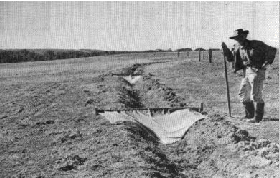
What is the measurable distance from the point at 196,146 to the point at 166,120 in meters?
1.80

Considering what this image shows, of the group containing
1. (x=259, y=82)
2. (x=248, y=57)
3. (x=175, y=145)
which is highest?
(x=248, y=57)

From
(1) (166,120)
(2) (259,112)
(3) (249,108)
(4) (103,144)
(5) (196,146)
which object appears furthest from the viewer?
(1) (166,120)

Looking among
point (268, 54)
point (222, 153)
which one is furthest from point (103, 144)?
point (268, 54)

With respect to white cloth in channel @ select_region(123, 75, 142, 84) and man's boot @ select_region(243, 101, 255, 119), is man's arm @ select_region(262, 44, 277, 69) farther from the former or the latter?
white cloth in channel @ select_region(123, 75, 142, 84)

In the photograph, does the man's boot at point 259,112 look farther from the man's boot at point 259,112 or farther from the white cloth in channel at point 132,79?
the white cloth in channel at point 132,79

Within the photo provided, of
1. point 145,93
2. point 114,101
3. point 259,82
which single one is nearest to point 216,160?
point 259,82

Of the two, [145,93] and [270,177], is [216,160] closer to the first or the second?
[270,177]

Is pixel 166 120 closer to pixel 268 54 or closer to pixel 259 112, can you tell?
pixel 259 112

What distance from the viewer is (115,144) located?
5641mm

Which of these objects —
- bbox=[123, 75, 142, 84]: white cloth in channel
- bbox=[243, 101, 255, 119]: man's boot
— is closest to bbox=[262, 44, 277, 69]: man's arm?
bbox=[243, 101, 255, 119]: man's boot

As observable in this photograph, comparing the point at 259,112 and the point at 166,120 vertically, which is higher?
the point at 259,112

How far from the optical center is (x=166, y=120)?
7801 millimetres

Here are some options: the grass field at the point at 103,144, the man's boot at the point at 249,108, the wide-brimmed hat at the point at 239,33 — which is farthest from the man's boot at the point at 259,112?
the wide-brimmed hat at the point at 239,33

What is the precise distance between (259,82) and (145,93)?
5834mm
